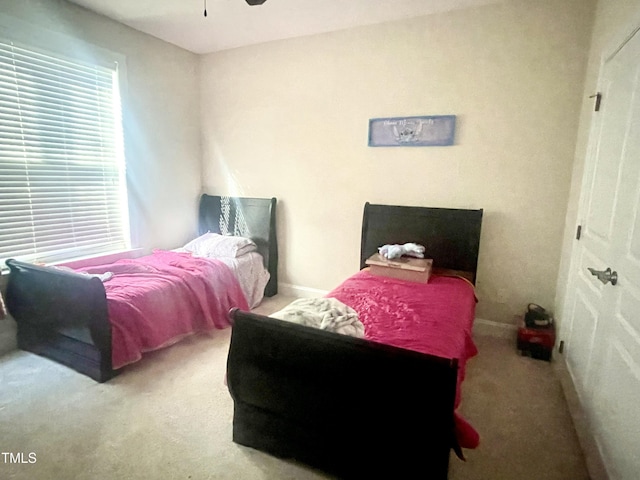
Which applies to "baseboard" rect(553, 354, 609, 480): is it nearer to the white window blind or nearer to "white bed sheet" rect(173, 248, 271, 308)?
"white bed sheet" rect(173, 248, 271, 308)

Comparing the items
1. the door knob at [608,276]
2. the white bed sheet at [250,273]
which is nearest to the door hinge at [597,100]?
the door knob at [608,276]

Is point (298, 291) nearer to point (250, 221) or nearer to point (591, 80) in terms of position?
point (250, 221)

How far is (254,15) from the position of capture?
2.93 metres

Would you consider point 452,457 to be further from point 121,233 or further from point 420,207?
point 121,233

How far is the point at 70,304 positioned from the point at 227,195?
2.12m

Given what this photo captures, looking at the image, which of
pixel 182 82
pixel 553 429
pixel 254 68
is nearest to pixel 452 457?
pixel 553 429

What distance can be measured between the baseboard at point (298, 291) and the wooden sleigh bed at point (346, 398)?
180 cm

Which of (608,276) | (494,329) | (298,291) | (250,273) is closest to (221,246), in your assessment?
(250,273)

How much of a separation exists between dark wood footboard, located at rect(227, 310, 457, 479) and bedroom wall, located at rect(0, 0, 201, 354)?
2237 millimetres

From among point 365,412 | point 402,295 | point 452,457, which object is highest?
point 402,295

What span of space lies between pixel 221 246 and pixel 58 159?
1.51 meters

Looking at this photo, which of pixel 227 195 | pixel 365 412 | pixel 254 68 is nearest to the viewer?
pixel 365 412

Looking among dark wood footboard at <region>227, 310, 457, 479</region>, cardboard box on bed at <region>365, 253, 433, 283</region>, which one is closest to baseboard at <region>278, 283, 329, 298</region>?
cardboard box on bed at <region>365, 253, 433, 283</region>

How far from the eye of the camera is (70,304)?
2244 millimetres
